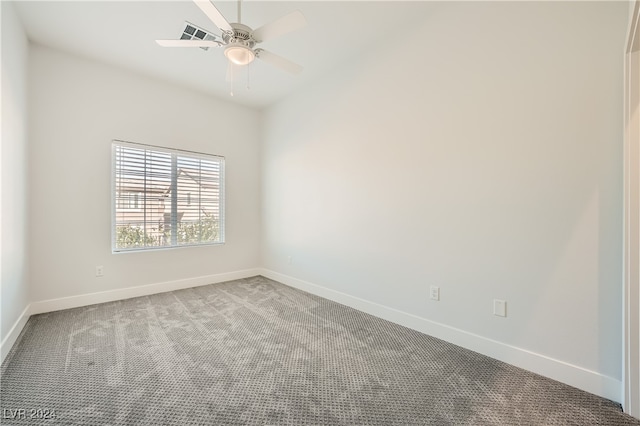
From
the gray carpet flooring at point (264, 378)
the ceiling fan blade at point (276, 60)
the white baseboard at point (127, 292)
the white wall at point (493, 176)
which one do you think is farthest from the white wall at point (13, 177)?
the white wall at point (493, 176)

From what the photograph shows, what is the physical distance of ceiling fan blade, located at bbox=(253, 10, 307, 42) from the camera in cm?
186

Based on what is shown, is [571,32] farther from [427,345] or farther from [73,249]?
[73,249]

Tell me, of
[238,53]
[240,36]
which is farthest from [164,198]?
[240,36]

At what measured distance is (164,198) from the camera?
3.90 metres

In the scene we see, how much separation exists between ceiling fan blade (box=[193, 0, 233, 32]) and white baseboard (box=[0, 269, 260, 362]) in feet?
9.08

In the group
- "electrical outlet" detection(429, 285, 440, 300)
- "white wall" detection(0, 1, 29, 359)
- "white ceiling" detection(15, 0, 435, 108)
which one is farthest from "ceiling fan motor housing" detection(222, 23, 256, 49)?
"electrical outlet" detection(429, 285, 440, 300)

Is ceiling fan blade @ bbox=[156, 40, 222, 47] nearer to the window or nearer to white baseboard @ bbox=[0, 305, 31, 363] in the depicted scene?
the window

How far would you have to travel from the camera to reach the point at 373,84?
306 centimetres

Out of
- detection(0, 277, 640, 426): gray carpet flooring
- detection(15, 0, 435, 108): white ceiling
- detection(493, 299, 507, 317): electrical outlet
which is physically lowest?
detection(0, 277, 640, 426): gray carpet flooring

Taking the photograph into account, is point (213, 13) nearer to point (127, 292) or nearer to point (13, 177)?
point (13, 177)

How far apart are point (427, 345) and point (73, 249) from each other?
386cm

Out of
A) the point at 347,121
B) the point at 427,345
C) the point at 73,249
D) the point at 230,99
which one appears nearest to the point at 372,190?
the point at 347,121

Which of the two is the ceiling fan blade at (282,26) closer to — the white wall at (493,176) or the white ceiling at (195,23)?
the white ceiling at (195,23)

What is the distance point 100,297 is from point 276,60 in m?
3.34
